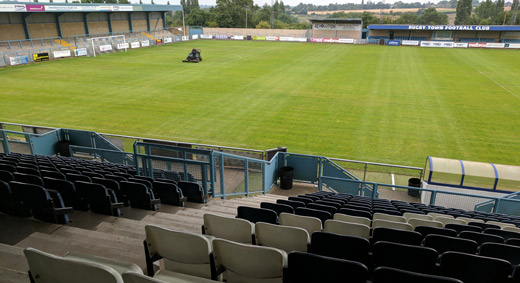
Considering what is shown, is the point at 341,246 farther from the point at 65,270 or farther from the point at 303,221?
the point at 65,270

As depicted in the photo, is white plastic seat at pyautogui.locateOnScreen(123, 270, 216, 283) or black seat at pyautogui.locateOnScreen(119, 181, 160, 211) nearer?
white plastic seat at pyautogui.locateOnScreen(123, 270, 216, 283)

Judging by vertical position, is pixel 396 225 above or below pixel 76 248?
below

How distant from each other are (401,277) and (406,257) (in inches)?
42.4

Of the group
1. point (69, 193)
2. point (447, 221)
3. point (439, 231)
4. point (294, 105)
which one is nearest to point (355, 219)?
point (439, 231)

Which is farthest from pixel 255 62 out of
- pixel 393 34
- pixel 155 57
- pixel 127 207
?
pixel 393 34

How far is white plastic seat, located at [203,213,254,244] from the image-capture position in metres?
4.33

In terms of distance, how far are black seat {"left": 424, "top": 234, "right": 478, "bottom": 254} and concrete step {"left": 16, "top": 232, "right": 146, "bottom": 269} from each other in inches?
151

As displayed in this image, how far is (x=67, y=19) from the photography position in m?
52.8

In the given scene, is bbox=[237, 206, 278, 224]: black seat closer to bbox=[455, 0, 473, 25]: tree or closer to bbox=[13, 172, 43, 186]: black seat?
bbox=[13, 172, 43, 186]: black seat

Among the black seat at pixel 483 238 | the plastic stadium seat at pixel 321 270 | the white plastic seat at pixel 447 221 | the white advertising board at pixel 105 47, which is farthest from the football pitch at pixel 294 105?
the plastic stadium seat at pixel 321 270

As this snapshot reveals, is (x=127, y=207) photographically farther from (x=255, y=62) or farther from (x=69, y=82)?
(x=255, y=62)

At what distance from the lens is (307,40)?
70062 mm

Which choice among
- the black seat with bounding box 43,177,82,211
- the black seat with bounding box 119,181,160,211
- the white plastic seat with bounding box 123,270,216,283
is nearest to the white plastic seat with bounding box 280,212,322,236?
the white plastic seat with bounding box 123,270,216,283

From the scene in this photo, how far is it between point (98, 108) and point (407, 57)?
3842 cm
